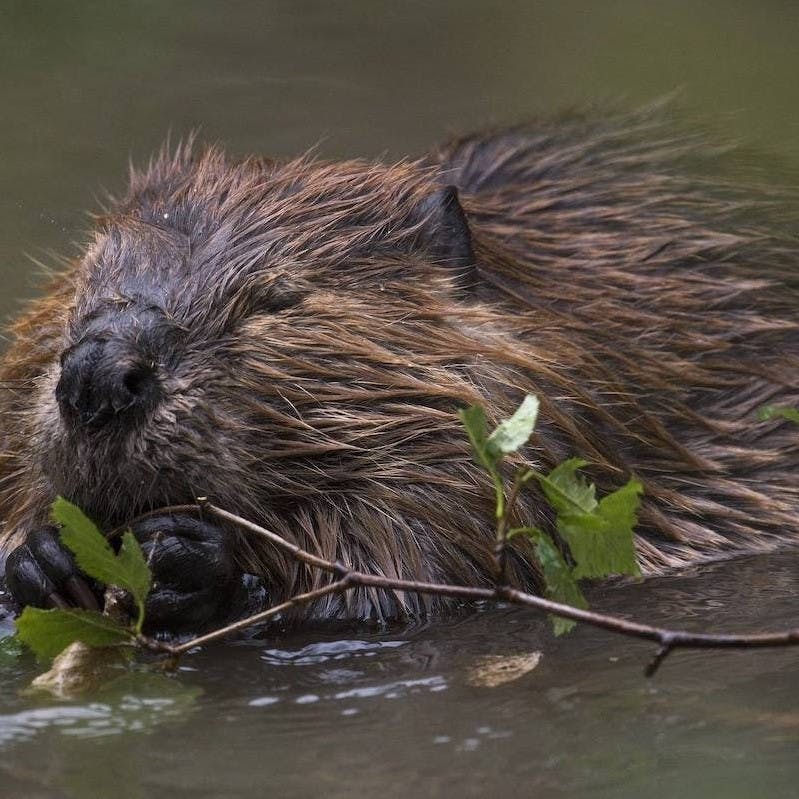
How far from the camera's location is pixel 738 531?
364 cm

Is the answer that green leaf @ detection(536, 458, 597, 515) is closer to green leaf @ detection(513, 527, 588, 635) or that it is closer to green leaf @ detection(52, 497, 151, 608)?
green leaf @ detection(513, 527, 588, 635)

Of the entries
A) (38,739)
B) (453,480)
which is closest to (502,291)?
(453,480)

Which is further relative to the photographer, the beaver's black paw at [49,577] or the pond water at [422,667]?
the beaver's black paw at [49,577]

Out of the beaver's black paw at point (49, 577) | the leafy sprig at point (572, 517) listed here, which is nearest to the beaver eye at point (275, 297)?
the beaver's black paw at point (49, 577)

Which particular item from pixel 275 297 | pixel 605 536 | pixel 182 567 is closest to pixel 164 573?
pixel 182 567

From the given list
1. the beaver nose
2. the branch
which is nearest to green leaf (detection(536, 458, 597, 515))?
the branch

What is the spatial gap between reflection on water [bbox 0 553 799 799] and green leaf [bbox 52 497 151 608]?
0.54ft

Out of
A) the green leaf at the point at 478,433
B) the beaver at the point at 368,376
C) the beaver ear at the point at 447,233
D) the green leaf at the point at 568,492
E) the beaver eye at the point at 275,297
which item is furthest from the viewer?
the beaver ear at the point at 447,233

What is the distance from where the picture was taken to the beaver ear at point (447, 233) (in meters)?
3.46

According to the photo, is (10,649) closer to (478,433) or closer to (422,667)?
(422,667)

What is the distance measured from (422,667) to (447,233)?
1.02 meters

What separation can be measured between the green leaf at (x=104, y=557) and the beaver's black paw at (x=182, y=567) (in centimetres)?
26

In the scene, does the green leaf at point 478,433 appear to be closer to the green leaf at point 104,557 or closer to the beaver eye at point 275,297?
the green leaf at point 104,557

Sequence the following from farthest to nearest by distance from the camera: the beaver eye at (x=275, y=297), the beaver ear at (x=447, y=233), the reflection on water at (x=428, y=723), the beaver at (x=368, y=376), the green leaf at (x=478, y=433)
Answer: the beaver ear at (x=447, y=233)
the beaver eye at (x=275, y=297)
the beaver at (x=368, y=376)
the green leaf at (x=478, y=433)
the reflection on water at (x=428, y=723)
